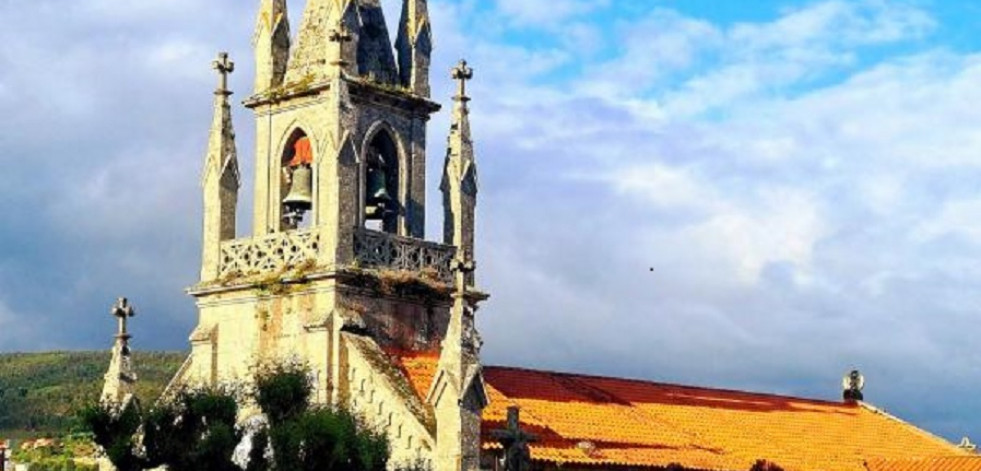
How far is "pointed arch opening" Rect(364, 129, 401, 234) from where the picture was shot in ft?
147

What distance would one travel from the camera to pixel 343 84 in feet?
142

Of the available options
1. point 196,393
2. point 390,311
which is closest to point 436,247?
point 390,311

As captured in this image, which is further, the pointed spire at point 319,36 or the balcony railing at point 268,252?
the pointed spire at point 319,36

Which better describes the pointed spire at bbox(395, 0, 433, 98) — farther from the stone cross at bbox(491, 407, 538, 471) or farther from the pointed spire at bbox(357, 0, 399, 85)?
the stone cross at bbox(491, 407, 538, 471)

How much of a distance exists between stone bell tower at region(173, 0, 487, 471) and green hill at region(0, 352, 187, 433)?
62.1m

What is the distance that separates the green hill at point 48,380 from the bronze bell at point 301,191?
6254cm

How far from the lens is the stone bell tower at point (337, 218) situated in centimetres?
4200

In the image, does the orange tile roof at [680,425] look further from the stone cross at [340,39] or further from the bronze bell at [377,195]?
the stone cross at [340,39]

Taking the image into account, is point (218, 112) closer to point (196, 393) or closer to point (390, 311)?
point (390, 311)

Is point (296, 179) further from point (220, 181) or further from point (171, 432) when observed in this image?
point (171, 432)

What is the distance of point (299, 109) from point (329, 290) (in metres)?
5.08

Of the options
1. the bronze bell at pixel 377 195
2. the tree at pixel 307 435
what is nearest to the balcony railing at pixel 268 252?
the bronze bell at pixel 377 195

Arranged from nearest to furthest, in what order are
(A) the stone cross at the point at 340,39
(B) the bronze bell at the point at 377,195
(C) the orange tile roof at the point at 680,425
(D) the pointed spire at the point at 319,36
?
(C) the orange tile roof at the point at 680,425
(A) the stone cross at the point at 340,39
(D) the pointed spire at the point at 319,36
(B) the bronze bell at the point at 377,195

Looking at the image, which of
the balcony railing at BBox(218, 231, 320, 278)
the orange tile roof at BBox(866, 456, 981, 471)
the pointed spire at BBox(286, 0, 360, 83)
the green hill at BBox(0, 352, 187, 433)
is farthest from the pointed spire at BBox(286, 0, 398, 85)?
the green hill at BBox(0, 352, 187, 433)
